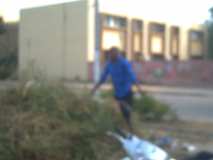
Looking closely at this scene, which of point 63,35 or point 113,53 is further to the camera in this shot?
point 63,35

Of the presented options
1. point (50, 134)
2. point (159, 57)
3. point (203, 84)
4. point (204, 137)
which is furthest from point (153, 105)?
point (159, 57)

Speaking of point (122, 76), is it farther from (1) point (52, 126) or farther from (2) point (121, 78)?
(1) point (52, 126)

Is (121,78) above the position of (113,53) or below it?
below

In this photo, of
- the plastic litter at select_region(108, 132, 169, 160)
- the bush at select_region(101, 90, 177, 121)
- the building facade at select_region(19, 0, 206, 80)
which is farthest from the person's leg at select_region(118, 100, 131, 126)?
the building facade at select_region(19, 0, 206, 80)

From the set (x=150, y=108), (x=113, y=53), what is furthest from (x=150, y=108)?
(x=113, y=53)

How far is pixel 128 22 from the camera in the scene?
5247cm

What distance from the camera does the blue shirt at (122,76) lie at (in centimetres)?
959

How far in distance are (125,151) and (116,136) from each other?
0.82ft

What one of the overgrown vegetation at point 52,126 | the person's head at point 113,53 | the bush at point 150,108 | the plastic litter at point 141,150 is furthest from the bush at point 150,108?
the plastic litter at point 141,150

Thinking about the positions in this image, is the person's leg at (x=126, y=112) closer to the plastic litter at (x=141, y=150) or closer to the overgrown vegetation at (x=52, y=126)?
the overgrown vegetation at (x=52, y=126)

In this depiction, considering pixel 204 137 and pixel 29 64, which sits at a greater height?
pixel 29 64

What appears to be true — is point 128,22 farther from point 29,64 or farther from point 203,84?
point 29,64

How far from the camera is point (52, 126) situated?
23.8ft

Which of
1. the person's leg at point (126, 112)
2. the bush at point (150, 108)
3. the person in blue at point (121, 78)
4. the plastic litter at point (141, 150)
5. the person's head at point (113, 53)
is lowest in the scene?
the bush at point (150, 108)
